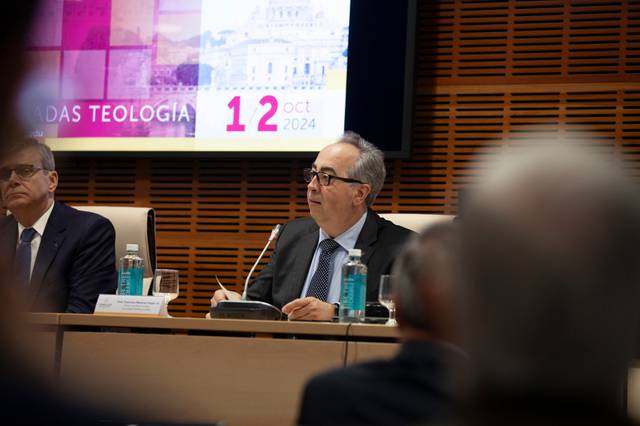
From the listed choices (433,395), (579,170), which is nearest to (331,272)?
(433,395)

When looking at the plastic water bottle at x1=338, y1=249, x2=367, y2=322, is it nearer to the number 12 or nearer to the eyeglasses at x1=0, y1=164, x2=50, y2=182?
the eyeglasses at x1=0, y1=164, x2=50, y2=182

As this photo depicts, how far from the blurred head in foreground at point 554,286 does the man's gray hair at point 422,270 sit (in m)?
0.49

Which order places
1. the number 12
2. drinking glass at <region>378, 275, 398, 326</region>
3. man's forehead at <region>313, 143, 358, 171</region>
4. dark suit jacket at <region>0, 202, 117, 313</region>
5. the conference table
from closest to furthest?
the conference table → drinking glass at <region>378, 275, 398, 326</region> → dark suit jacket at <region>0, 202, 117, 313</region> → man's forehead at <region>313, 143, 358, 171</region> → the number 12

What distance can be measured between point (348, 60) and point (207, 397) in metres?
2.87

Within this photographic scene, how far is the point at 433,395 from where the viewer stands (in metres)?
1.21

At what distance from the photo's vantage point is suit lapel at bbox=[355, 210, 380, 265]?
3961 millimetres

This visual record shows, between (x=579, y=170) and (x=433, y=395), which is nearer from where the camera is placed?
(x=579, y=170)

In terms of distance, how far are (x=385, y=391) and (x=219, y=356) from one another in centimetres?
177

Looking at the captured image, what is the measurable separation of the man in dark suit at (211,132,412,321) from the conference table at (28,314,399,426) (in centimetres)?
76

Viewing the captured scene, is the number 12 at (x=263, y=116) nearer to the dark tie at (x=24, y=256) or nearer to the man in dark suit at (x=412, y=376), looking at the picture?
the dark tie at (x=24, y=256)

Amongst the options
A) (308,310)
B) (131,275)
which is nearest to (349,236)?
(308,310)

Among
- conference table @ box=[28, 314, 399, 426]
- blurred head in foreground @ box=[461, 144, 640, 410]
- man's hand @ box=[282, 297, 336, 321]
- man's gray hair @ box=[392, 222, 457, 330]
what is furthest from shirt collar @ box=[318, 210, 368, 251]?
blurred head in foreground @ box=[461, 144, 640, 410]

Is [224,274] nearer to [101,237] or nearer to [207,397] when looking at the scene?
[101,237]

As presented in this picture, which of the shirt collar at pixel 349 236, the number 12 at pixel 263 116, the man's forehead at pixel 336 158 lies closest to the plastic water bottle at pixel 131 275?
the shirt collar at pixel 349 236
